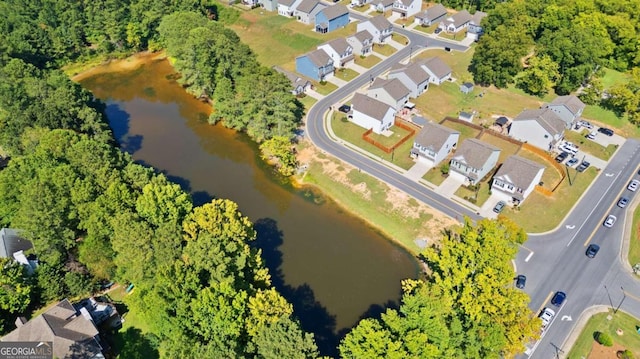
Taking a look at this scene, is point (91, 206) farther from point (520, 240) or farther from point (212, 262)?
point (520, 240)

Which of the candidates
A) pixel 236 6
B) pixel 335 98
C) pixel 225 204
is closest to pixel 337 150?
pixel 335 98

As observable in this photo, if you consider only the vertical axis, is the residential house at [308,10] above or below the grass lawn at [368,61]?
above

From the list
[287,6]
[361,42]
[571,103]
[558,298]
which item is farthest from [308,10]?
[558,298]

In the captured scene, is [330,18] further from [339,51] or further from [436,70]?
[436,70]

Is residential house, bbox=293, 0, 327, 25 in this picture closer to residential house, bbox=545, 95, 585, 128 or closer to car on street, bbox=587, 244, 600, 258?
residential house, bbox=545, 95, 585, 128

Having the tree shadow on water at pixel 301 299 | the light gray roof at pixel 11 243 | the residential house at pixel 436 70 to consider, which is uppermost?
the residential house at pixel 436 70

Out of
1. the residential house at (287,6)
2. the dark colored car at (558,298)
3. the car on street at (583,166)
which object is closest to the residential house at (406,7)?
the residential house at (287,6)

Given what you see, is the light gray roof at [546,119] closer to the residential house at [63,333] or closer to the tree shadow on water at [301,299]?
the tree shadow on water at [301,299]
